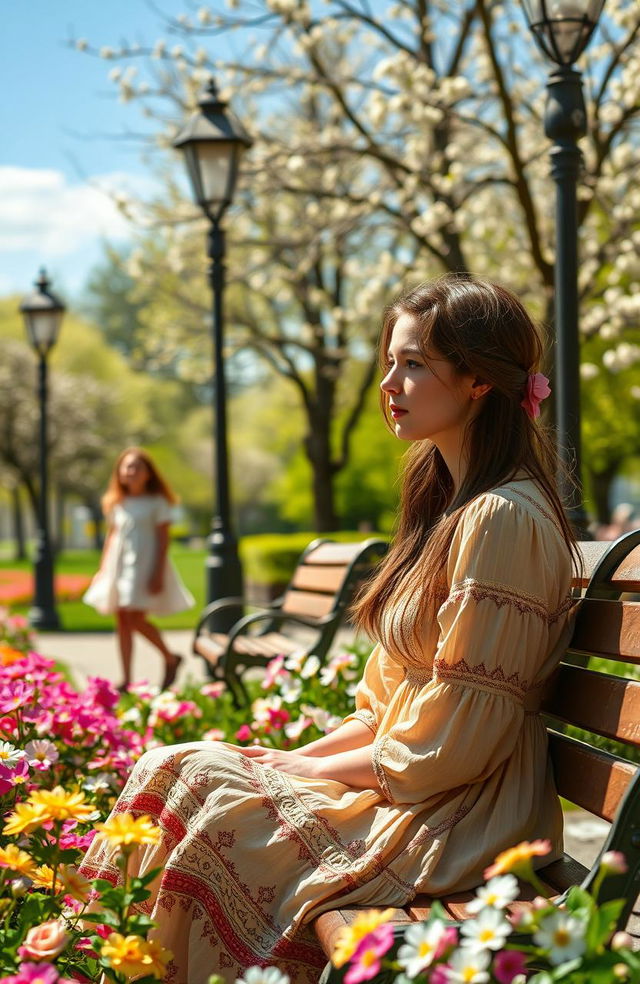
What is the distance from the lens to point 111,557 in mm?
9562

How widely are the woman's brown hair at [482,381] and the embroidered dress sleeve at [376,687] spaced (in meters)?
0.08

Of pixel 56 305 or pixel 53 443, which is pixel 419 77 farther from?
pixel 53 443

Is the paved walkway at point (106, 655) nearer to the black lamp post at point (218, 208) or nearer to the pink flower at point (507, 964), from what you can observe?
the black lamp post at point (218, 208)

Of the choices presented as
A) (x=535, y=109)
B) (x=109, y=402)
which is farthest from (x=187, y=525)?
(x=535, y=109)

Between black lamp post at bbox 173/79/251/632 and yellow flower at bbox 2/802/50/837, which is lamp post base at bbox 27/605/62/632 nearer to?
black lamp post at bbox 173/79/251/632

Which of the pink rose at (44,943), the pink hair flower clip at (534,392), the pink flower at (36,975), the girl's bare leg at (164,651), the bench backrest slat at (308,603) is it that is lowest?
the girl's bare leg at (164,651)

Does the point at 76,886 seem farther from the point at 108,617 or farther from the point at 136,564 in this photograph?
the point at 108,617

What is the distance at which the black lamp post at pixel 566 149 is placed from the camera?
5.15 m

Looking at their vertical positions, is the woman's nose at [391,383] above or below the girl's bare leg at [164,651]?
above

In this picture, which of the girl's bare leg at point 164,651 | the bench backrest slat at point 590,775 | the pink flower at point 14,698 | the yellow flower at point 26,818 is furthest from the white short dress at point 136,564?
the yellow flower at point 26,818

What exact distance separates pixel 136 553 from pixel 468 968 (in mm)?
8032

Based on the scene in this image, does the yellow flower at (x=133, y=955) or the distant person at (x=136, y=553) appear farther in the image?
the distant person at (x=136, y=553)

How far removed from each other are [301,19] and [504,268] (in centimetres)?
655

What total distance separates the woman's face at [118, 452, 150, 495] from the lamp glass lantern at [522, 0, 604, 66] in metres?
5.15
